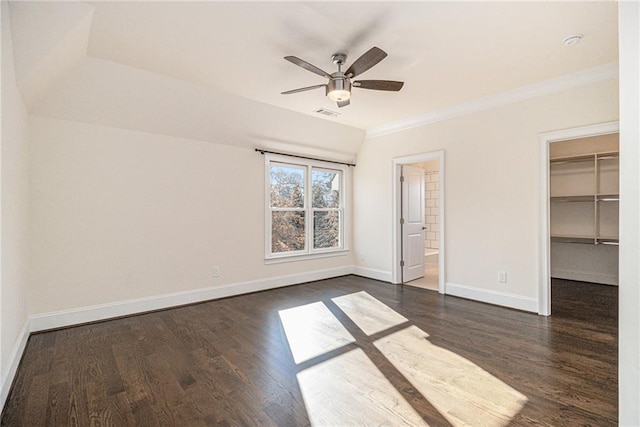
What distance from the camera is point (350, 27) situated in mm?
2473

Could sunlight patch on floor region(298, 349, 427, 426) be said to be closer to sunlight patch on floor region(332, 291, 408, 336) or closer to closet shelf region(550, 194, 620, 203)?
sunlight patch on floor region(332, 291, 408, 336)

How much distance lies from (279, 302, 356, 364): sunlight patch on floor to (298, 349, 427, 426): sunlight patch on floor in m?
0.25

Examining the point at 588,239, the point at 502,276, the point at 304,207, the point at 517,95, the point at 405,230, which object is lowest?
the point at 502,276

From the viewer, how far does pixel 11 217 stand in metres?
2.31

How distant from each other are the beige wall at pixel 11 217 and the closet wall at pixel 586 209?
706 cm

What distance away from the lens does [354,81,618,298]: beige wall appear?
3.50 m

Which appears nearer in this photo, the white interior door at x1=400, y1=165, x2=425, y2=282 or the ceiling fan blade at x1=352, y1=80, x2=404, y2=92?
the ceiling fan blade at x1=352, y1=80, x2=404, y2=92

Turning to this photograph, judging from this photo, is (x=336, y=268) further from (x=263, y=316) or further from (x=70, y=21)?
(x=70, y=21)

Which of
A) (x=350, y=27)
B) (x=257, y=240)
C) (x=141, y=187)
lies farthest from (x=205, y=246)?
(x=350, y=27)

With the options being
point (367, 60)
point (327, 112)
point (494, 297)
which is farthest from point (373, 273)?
point (367, 60)

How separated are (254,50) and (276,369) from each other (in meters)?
2.79

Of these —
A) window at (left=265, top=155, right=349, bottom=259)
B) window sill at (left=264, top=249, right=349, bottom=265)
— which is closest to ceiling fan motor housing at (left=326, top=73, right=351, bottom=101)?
window at (left=265, top=155, right=349, bottom=259)

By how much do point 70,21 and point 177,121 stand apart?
1.60 meters

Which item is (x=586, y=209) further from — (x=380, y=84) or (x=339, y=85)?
(x=339, y=85)
